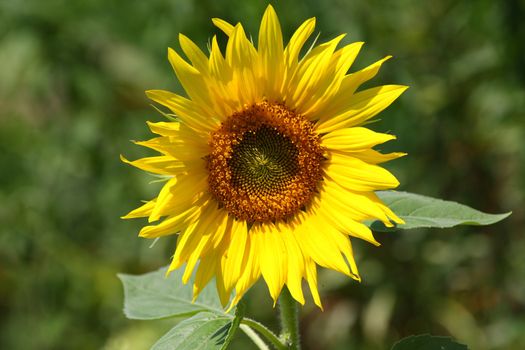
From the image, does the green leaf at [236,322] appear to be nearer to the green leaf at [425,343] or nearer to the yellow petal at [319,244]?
the yellow petal at [319,244]

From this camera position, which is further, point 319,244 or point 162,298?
point 162,298

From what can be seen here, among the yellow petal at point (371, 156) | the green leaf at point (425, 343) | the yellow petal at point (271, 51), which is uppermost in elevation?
the yellow petal at point (271, 51)

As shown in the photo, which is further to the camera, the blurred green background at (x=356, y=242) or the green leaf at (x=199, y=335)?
the blurred green background at (x=356, y=242)

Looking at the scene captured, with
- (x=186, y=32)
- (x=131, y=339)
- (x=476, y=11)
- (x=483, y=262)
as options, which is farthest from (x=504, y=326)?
(x=186, y=32)

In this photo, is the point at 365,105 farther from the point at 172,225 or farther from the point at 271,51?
the point at 172,225

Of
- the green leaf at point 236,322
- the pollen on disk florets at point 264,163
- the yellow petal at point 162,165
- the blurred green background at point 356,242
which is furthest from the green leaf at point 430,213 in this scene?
the blurred green background at point 356,242

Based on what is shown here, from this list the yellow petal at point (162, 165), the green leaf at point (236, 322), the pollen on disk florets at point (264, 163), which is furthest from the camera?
the pollen on disk florets at point (264, 163)

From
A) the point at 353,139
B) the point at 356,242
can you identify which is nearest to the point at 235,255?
the point at 353,139

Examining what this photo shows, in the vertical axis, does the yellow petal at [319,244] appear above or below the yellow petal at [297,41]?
below
